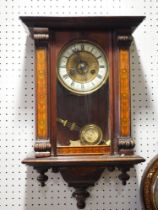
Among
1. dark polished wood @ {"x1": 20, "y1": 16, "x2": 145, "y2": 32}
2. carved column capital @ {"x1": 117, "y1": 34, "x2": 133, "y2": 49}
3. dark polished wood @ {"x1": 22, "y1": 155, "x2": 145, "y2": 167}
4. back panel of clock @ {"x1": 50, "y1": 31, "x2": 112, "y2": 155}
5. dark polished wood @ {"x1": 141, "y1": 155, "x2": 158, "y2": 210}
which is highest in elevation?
dark polished wood @ {"x1": 20, "y1": 16, "x2": 145, "y2": 32}

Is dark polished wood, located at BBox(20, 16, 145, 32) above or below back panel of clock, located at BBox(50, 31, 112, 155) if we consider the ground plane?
above

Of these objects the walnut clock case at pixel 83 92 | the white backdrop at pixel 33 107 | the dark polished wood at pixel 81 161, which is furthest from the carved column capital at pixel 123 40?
the dark polished wood at pixel 81 161

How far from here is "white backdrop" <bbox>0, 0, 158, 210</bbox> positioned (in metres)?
1.29

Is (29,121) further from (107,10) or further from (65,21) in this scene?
(107,10)

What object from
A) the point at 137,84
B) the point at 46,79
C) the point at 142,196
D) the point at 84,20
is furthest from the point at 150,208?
the point at 84,20

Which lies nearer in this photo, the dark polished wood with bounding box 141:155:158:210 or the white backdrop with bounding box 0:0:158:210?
the dark polished wood with bounding box 141:155:158:210

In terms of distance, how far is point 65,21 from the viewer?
3.66ft

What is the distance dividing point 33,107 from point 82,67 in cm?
26

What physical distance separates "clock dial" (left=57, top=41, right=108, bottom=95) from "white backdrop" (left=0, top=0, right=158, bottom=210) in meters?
0.19

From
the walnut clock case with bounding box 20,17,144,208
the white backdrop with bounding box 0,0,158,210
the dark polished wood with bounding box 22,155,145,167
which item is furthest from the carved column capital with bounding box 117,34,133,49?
the dark polished wood with bounding box 22,155,145,167

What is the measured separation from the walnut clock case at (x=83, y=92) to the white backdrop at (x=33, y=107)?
0.14m

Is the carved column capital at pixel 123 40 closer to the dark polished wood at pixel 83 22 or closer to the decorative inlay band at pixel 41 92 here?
the dark polished wood at pixel 83 22

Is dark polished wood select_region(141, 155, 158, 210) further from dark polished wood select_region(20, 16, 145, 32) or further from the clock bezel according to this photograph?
dark polished wood select_region(20, 16, 145, 32)

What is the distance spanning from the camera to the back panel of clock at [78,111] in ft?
3.75
